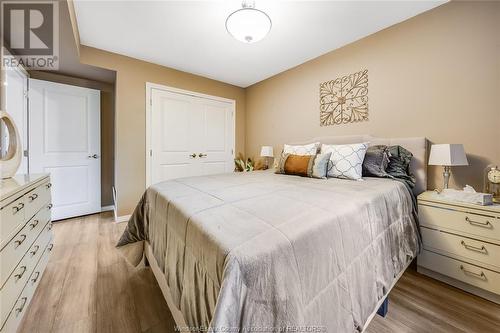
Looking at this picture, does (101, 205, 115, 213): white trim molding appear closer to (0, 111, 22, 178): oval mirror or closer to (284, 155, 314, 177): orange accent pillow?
(0, 111, 22, 178): oval mirror

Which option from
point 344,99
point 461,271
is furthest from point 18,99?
point 461,271

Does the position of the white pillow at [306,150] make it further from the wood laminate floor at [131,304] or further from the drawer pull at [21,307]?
the drawer pull at [21,307]

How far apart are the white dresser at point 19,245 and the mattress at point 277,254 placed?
704 mm

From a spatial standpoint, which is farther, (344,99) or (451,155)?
(344,99)

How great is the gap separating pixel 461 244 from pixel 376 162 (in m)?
0.88

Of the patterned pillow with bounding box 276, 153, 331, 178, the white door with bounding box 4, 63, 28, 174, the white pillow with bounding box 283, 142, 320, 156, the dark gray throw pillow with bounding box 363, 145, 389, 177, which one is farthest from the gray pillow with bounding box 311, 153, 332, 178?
the white door with bounding box 4, 63, 28, 174

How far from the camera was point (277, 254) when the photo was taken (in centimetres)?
70

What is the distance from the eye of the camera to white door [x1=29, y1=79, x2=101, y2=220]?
2781mm

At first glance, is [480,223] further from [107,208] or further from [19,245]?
[107,208]

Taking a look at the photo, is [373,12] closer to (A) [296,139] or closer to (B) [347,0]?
(B) [347,0]

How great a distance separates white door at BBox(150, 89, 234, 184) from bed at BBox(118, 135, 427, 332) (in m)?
1.91

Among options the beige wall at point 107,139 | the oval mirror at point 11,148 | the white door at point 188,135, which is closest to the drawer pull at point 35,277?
the oval mirror at point 11,148

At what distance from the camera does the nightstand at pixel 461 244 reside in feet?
4.62

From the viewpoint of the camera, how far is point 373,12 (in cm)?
201
